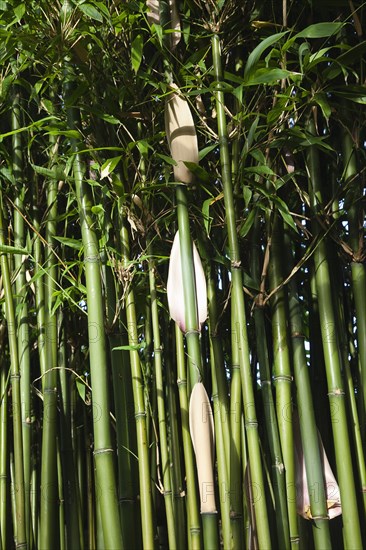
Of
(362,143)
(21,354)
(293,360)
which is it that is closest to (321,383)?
(293,360)

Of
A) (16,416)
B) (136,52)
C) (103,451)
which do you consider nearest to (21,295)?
(16,416)

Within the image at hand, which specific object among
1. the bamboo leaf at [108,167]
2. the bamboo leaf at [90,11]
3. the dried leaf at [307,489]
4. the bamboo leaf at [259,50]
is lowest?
the dried leaf at [307,489]

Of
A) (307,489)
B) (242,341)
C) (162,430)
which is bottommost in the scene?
(307,489)

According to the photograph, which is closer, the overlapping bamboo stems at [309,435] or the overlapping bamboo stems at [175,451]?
the overlapping bamboo stems at [309,435]

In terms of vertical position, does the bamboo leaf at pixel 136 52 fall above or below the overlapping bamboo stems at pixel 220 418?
above

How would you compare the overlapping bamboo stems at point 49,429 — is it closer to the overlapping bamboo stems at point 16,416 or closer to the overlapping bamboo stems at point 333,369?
the overlapping bamboo stems at point 16,416

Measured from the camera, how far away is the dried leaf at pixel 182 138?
1.43m

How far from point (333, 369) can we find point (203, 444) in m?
0.32

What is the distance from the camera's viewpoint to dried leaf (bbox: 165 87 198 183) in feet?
4.69

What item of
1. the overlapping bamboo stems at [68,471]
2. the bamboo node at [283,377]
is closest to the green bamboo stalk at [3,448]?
the overlapping bamboo stems at [68,471]

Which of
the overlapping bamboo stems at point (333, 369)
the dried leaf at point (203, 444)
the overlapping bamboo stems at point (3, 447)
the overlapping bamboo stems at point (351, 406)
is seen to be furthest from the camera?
the overlapping bamboo stems at point (3, 447)

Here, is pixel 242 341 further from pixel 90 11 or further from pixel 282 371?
pixel 90 11

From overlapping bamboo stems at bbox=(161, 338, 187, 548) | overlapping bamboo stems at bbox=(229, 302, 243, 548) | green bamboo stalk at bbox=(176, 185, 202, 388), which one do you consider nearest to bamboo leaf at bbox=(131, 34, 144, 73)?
green bamboo stalk at bbox=(176, 185, 202, 388)

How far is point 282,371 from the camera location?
153cm
